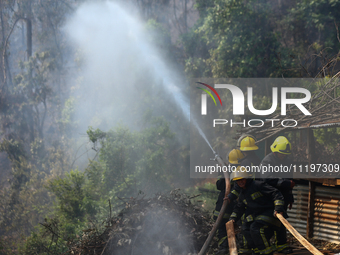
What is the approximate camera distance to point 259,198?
4.44m

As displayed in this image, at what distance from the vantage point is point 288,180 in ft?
14.6

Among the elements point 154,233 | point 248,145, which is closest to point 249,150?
point 248,145

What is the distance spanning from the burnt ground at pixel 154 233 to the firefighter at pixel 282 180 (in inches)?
39.0

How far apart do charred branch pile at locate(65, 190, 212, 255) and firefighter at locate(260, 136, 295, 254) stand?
1620mm

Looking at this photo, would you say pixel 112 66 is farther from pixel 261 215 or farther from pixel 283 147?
pixel 261 215

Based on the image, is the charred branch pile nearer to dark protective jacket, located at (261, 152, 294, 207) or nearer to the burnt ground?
the burnt ground

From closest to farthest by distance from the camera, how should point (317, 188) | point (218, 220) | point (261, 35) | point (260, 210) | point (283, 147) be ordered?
1. point (260, 210)
2. point (283, 147)
3. point (218, 220)
4. point (317, 188)
5. point (261, 35)

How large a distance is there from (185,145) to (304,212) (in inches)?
712

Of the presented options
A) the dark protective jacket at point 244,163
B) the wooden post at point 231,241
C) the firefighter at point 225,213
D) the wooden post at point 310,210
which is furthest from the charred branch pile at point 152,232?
the wooden post at point 310,210

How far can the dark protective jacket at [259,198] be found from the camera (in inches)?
169

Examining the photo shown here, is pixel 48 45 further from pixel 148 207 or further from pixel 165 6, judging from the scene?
pixel 148 207

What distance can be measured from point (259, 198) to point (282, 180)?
1.44 feet

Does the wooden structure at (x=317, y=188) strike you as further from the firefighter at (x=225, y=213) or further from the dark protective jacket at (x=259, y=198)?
the dark protective jacket at (x=259, y=198)

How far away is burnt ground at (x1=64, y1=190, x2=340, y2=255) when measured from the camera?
544 centimetres
